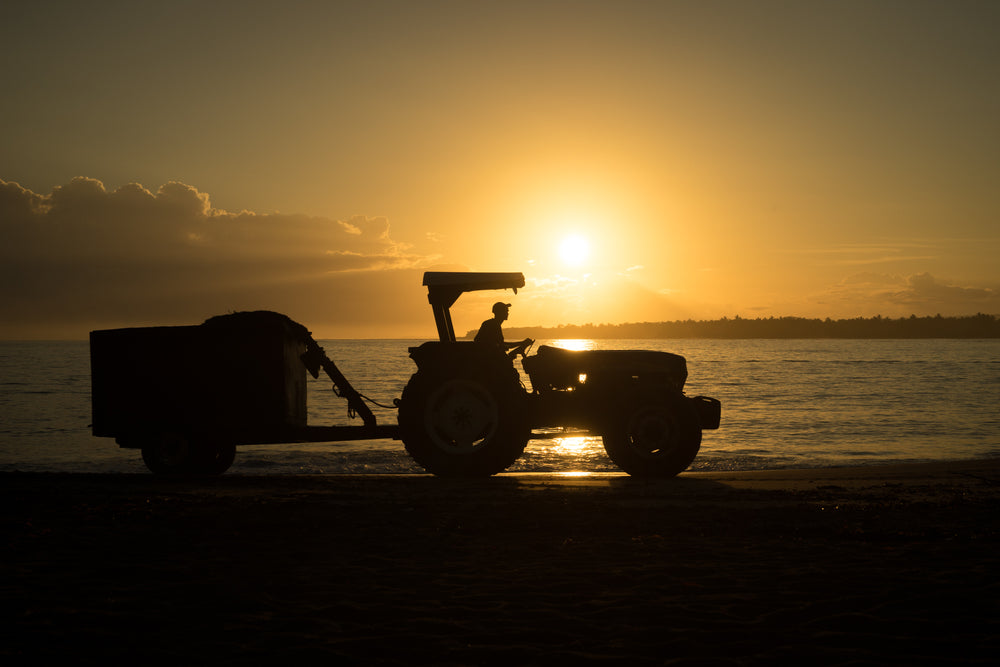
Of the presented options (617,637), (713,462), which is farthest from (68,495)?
(713,462)

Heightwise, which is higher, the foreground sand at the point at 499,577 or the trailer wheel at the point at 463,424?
the trailer wheel at the point at 463,424

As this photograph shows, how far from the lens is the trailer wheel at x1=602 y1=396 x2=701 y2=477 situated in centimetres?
1039

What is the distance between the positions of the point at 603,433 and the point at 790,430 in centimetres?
1570

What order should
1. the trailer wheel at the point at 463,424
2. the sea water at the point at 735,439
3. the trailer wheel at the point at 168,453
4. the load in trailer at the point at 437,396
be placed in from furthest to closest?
the sea water at the point at 735,439 → the trailer wheel at the point at 168,453 → the load in trailer at the point at 437,396 → the trailer wheel at the point at 463,424

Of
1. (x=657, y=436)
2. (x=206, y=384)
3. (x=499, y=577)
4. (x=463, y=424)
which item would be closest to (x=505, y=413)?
(x=463, y=424)

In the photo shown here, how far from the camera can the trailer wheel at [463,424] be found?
33.7 ft

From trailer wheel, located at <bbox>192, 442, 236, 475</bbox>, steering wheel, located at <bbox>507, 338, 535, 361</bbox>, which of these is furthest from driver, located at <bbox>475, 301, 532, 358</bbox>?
trailer wheel, located at <bbox>192, 442, 236, 475</bbox>

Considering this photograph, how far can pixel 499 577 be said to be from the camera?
17.9ft

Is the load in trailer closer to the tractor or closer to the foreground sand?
the tractor

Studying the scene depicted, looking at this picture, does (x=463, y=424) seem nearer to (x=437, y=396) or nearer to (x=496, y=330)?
(x=437, y=396)

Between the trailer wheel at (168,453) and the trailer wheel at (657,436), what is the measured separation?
5312 mm

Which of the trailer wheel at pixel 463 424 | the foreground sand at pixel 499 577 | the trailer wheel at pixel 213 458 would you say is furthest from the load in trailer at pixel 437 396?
the foreground sand at pixel 499 577

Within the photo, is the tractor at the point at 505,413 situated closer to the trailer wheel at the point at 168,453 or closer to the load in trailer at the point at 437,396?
the load in trailer at the point at 437,396

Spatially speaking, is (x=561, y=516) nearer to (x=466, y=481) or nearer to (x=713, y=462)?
(x=466, y=481)
